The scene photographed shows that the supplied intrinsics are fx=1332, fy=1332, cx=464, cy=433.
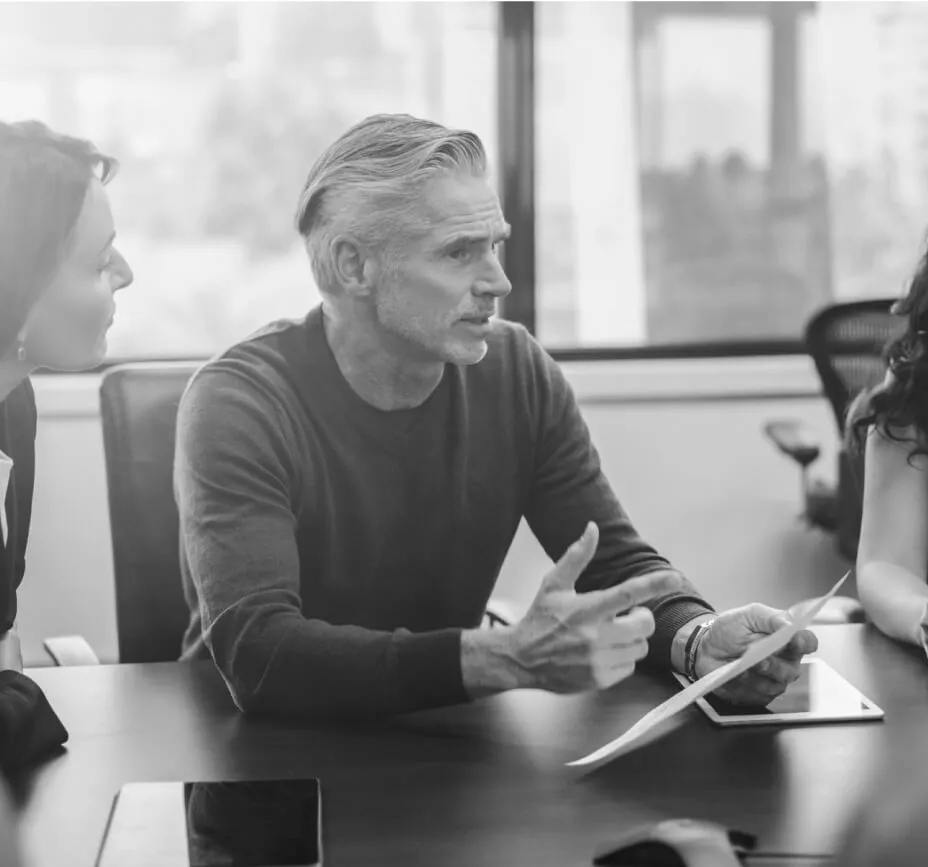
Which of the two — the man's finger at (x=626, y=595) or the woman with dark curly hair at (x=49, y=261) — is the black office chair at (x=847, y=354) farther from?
the woman with dark curly hair at (x=49, y=261)

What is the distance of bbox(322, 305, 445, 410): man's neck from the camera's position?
5.46 feet

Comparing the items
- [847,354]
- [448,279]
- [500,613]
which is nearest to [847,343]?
[847,354]

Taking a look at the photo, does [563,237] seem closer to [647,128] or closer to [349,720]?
[647,128]

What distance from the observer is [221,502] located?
1.45m

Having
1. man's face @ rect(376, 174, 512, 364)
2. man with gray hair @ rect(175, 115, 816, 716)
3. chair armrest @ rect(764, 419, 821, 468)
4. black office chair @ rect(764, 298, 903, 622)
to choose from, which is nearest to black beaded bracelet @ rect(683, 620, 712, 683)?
man with gray hair @ rect(175, 115, 816, 716)

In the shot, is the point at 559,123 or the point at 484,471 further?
the point at 559,123

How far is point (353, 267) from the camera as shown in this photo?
64.4 inches

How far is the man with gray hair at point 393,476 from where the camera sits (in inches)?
51.4

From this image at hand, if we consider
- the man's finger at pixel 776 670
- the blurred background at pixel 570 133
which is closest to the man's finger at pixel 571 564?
the man's finger at pixel 776 670

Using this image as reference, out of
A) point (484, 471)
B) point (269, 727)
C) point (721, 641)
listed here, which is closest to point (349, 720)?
point (269, 727)

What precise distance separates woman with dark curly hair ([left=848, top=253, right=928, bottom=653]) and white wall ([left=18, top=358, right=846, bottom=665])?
5.76 ft

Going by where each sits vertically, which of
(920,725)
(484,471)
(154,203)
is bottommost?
(920,725)

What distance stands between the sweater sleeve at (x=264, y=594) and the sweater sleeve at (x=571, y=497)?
353mm

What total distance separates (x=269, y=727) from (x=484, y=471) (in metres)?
0.57
